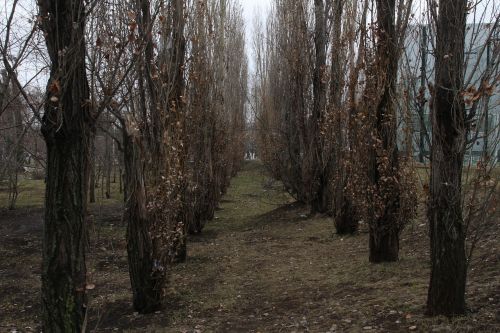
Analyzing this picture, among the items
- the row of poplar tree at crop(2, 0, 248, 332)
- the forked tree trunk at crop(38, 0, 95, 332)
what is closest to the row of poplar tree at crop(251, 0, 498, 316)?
the row of poplar tree at crop(2, 0, 248, 332)

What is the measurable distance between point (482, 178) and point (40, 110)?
348 cm

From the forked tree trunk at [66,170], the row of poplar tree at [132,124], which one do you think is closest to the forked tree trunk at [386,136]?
the row of poplar tree at [132,124]

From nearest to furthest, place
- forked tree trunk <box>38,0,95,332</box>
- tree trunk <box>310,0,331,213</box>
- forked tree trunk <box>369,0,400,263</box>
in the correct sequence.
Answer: forked tree trunk <box>38,0,95,332</box>
forked tree trunk <box>369,0,400,263</box>
tree trunk <box>310,0,331,213</box>

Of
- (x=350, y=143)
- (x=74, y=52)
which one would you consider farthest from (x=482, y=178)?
(x=350, y=143)

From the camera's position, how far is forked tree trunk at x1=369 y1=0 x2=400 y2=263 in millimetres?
6602

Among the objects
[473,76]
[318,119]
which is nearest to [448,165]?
[473,76]

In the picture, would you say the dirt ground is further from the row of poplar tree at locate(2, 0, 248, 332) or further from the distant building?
the distant building

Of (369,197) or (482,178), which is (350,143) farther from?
(482,178)

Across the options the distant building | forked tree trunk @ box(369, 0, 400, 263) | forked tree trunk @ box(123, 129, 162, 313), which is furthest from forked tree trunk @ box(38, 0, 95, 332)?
forked tree trunk @ box(369, 0, 400, 263)

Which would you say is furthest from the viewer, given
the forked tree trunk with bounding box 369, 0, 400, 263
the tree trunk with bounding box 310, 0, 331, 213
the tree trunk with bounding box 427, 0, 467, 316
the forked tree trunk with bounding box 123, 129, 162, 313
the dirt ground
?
the tree trunk with bounding box 310, 0, 331, 213

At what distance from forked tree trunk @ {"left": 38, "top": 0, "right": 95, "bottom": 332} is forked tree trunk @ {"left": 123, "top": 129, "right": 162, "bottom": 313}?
214cm

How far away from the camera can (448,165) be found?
3975mm

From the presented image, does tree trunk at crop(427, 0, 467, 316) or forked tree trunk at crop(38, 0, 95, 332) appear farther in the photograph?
tree trunk at crop(427, 0, 467, 316)

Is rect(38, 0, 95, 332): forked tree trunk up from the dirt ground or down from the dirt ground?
up
